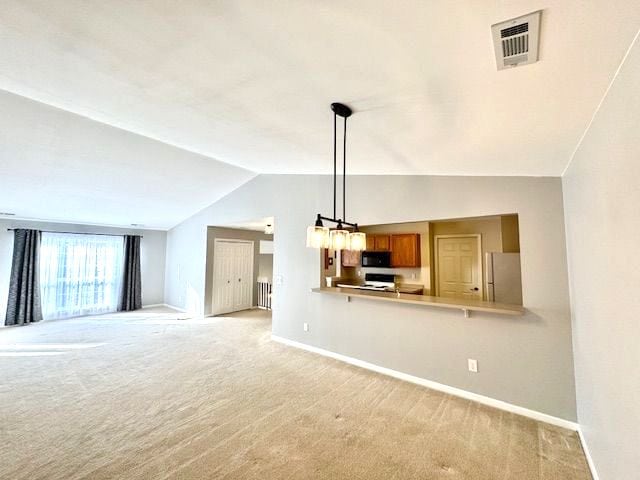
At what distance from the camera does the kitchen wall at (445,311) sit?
2.56 metres

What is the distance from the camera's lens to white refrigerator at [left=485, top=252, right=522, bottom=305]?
3.01 m

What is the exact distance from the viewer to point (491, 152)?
7.20 feet

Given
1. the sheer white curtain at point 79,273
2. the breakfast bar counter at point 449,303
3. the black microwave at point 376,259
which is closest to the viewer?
the breakfast bar counter at point 449,303

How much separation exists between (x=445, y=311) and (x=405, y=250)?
248 centimetres

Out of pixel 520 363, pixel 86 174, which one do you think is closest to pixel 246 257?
pixel 86 174

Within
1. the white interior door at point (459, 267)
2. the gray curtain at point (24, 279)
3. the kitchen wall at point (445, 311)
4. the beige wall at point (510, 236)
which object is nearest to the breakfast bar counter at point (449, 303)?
the kitchen wall at point (445, 311)

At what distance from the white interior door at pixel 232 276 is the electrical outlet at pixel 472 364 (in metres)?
5.71

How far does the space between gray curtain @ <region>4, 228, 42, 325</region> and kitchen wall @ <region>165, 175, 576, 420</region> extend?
5.11 metres

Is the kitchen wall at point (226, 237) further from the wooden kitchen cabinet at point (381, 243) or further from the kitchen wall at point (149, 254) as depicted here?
the wooden kitchen cabinet at point (381, 243)

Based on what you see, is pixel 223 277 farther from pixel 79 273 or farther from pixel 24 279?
pixel 24 279

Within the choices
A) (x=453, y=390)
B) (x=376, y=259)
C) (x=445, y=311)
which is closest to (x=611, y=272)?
(x=445, y=311)

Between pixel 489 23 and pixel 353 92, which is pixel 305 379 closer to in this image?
pixel 353 92

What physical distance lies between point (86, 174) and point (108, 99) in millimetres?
2403

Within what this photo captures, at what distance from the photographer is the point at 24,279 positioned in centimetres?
573
